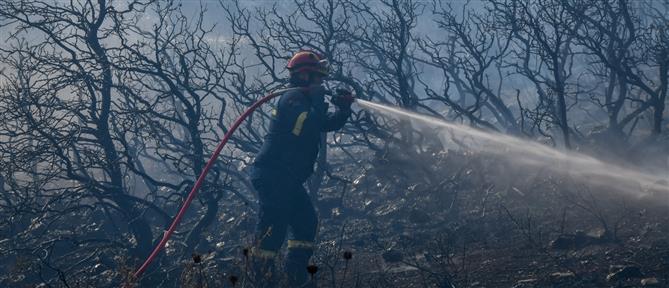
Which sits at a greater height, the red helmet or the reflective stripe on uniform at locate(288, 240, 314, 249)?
the red helmet

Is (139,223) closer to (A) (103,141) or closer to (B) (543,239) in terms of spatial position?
(A) (103,141)

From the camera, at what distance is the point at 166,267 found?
6.20m

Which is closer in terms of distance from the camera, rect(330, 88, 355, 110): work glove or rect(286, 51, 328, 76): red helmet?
rect(330, 88, 355, 110): work glove

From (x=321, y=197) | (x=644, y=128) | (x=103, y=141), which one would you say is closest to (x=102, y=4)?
(x=103, y=141)

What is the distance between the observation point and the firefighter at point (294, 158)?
491cm

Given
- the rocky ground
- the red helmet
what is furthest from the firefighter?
the rocky ground

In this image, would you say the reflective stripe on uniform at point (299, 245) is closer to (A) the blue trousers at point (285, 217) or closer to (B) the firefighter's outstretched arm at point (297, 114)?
(A) the blue trousers at point (285, 217)

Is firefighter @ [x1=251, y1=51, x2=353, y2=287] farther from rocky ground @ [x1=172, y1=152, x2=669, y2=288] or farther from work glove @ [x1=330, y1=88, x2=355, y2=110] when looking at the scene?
rocky ground @ [x1=172, y1=152, x2=669, y2=288]

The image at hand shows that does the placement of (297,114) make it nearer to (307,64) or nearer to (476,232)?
(307,64)

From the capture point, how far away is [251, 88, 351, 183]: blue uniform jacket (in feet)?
16.1

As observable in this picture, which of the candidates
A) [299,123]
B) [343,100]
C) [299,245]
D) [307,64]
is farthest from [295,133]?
[299,245]

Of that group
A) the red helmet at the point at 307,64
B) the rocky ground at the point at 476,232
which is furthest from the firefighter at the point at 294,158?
the rocky ground at the point at 476,232

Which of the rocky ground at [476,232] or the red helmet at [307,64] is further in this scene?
the red helmet at [307,64]

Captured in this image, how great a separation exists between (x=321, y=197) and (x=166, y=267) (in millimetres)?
3398
